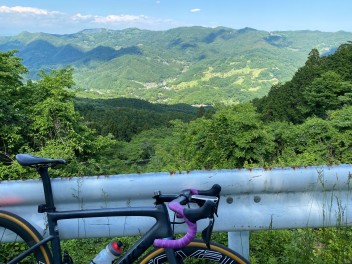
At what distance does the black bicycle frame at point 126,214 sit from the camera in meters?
2.04

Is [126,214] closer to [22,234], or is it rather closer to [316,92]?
[22,234]

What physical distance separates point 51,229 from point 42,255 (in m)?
0.22

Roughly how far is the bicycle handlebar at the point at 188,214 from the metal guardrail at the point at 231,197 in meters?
0.37

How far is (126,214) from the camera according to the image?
2.13 metres

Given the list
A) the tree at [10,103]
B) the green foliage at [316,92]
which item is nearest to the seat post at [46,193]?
the tree at [10,103]

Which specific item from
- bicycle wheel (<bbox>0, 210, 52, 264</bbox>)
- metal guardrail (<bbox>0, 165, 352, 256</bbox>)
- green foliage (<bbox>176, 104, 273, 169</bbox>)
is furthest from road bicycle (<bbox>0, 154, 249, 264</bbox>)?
green foliage (<bbox>176, 104, 273, 169</bbox>)

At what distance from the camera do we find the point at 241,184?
2.35 metres

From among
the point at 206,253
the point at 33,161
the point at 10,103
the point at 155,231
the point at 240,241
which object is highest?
the point at 33,161

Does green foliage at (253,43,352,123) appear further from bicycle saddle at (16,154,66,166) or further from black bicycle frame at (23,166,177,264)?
bicycle saddle at (16,154,66,166)

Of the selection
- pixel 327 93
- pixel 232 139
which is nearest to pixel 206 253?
pixel 232 139

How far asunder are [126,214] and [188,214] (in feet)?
1.74

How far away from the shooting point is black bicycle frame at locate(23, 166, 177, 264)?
2039 mm

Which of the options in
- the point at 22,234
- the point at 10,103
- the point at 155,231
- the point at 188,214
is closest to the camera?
the point at 188,214

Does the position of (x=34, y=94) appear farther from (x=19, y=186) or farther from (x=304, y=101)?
(x=304, y=101)
